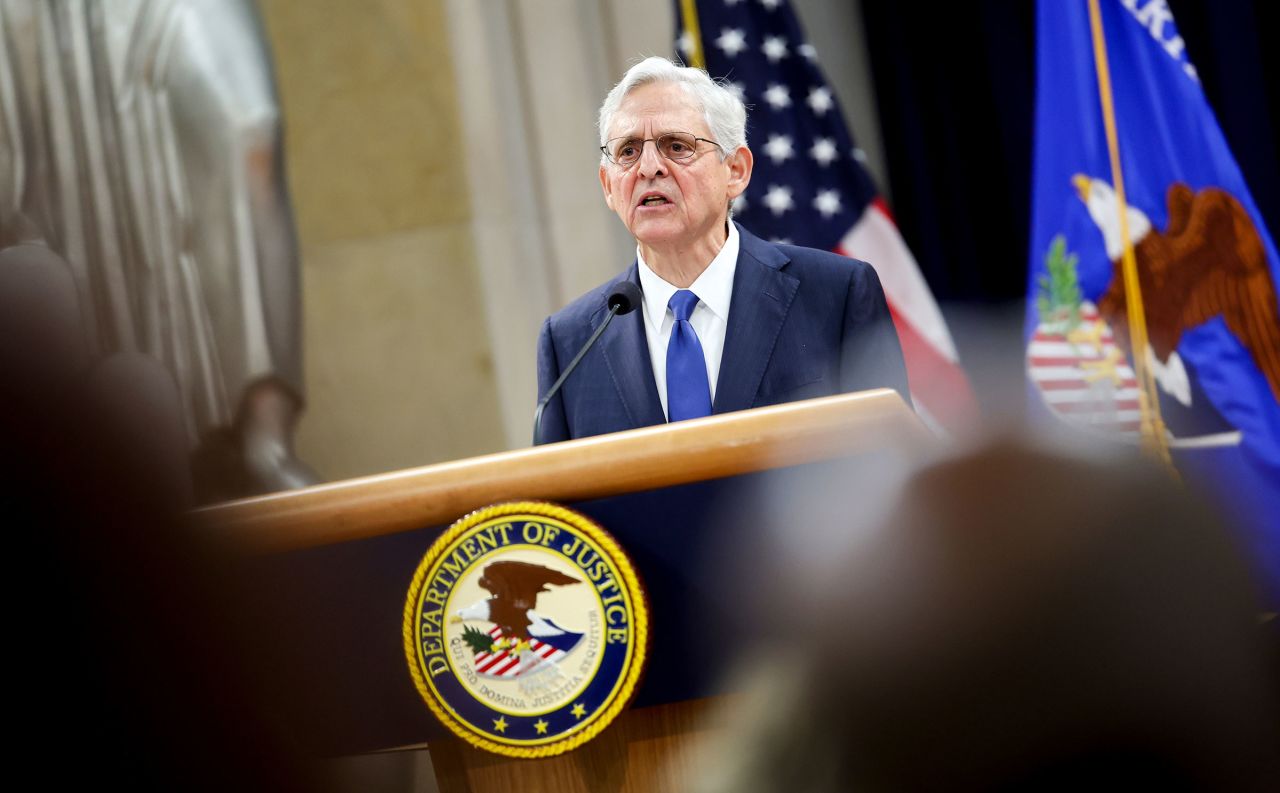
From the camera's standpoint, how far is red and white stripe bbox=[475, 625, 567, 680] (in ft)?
4.02

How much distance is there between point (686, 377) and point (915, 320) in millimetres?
2944

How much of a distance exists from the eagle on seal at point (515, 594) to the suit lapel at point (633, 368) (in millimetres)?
569

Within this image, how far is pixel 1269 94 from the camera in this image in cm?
429

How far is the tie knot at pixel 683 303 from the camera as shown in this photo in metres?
1.86

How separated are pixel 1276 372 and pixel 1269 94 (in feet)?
3.57

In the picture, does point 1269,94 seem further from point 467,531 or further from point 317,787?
point 317,787

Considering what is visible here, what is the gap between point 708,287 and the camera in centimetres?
191

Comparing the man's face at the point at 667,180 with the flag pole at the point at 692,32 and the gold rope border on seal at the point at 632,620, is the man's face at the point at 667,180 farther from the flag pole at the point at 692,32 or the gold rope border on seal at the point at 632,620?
the flag pole at the point at 692,32

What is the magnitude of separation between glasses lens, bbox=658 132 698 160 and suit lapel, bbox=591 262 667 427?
0.81ft

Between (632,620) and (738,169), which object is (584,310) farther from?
(632,620)

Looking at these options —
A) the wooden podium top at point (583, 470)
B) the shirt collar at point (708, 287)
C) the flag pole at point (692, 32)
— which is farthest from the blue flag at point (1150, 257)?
the wooden podium top at point (583, 470)

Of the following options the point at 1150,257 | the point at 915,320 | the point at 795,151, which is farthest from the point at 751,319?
the point at 795,151

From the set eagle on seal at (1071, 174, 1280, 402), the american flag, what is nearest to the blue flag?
eagle on seal at (1071, 174, 1280, 402)

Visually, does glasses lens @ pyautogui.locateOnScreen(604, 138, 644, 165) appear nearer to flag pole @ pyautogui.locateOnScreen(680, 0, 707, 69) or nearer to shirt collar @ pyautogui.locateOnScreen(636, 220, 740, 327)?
shirt collar @ pyautogui.locateOnScreen(636, 220, 740, 327)
